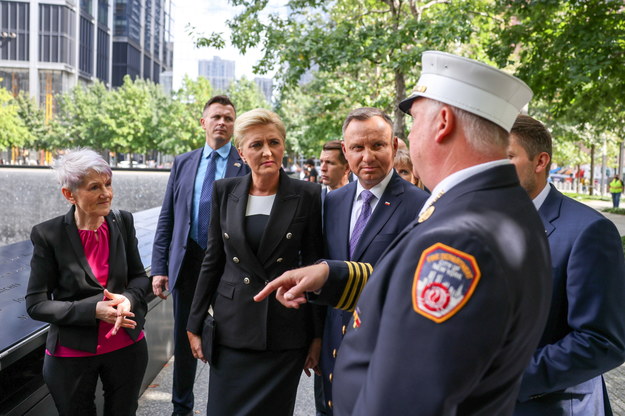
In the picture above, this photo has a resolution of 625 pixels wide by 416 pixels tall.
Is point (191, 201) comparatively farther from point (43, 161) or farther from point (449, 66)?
point (43, 161)

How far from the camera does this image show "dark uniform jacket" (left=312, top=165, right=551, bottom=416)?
109 centimetres

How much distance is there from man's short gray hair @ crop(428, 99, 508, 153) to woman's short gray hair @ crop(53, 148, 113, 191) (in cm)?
215

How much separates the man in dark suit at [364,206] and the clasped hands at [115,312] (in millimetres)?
1067

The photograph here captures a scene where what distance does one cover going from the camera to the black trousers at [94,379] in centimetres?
271

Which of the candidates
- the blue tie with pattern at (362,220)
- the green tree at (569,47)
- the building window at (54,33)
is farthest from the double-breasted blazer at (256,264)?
the building window at (54,33)

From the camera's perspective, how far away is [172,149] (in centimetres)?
6494

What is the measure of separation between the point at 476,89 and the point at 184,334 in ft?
10.9

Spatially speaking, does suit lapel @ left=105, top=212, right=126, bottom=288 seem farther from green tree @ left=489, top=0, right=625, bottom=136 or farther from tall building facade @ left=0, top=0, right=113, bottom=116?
tall building facade @ left=0, top=0, right=113, bottom=116

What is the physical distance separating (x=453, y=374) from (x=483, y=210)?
0.37m

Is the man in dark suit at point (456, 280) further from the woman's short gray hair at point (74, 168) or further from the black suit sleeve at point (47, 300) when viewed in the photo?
the woman's short gray hair at point (74, 168)

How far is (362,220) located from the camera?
2855 millimetres

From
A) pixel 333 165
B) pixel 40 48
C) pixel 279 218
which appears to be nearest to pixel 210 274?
pixel 279 218

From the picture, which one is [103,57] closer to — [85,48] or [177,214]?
[85,48]

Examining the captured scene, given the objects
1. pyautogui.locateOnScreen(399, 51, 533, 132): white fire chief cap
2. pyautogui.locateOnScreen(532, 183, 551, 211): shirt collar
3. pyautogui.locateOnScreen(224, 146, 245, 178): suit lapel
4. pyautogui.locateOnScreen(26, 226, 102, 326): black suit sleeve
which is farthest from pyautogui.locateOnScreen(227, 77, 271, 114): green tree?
pyautogui.locateOnScreen(399, 51, 533, 132): white fire chief cap
